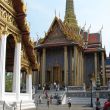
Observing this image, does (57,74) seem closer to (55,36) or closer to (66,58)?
(66,58)

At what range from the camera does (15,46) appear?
1736cm

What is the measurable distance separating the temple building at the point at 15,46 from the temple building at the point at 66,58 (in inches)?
730

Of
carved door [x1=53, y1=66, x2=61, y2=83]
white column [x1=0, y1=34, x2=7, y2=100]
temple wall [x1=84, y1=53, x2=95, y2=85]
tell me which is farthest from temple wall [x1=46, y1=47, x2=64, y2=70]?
white column [x1=0, y1=34, x2=7, y2=100]

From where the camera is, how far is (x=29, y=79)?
789 inches

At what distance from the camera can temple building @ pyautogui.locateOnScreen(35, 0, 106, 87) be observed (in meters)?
38.3

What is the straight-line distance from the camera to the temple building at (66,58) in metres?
38.3

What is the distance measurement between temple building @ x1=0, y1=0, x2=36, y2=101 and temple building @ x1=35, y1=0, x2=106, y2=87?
60.8 feet

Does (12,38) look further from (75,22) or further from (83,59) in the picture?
(75,22)

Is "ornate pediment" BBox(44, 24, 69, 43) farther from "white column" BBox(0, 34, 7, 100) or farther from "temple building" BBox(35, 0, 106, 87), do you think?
"white column" BBox(0, 34, 7, 100)

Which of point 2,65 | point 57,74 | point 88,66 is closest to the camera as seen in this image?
point 2,65

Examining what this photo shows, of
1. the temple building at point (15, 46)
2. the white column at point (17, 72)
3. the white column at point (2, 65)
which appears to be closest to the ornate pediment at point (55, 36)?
the temple building at point (15, 46)

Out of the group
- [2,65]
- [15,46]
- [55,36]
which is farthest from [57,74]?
[2,65]

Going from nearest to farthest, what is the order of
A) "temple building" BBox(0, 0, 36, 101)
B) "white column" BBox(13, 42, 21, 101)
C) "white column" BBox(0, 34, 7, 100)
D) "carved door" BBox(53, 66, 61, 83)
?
1. "white column" BBox(0, 34, 7, 100)
2. "temple building" BBox(0, 0, 36, 101)
3. "white column" BBox(13, 42, 21, 101)
4. "carved door" BBox(53, 66, 61, 83)

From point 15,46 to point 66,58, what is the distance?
21.5 meters
